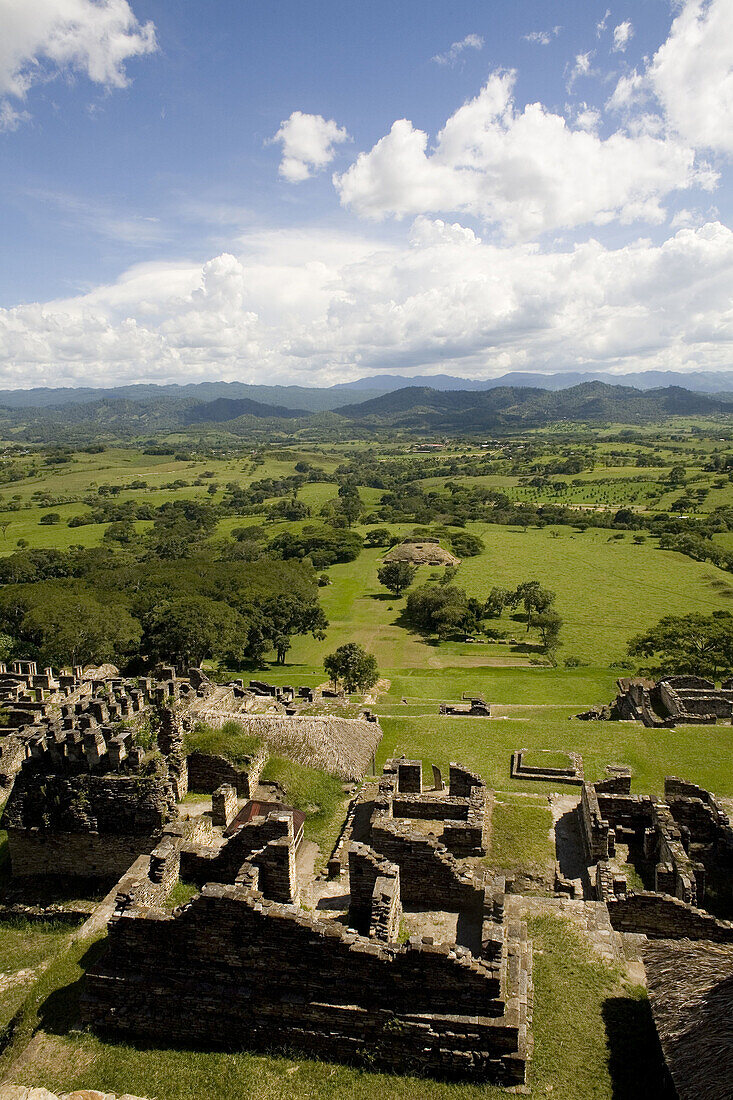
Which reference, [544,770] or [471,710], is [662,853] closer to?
[544,770]

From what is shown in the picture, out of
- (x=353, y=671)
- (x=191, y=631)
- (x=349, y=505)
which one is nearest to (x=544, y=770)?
(x=353, y=671)

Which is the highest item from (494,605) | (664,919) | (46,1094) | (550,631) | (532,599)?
(46,1094)

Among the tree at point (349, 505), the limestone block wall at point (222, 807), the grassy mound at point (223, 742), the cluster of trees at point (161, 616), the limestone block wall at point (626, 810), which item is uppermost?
the grassy mound at point (223, 742)

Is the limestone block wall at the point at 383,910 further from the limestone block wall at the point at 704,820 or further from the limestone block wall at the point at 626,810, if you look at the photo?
the limestone block wall at the point at 704,820

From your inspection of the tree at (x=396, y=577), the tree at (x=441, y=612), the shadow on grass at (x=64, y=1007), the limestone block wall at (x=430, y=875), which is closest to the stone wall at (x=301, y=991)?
the shadow on grass at (x=64, y=1007)

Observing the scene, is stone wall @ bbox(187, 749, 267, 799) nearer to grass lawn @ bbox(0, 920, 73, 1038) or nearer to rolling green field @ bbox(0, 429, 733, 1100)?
rolling green field @ bbox(0, 429, 733, 1100)

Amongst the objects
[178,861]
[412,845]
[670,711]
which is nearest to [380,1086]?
[412,845]
